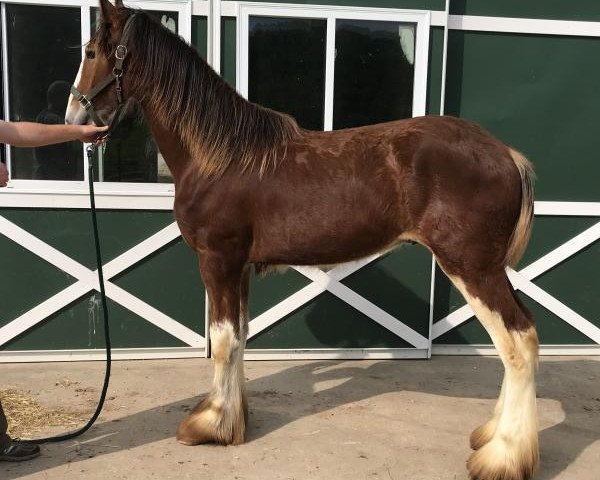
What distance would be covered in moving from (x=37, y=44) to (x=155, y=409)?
2.63 meters

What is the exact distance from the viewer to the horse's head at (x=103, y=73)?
8.33 ft

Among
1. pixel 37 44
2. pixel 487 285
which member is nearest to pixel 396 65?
pixel 487 285

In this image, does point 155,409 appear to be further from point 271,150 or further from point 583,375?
point 583,375

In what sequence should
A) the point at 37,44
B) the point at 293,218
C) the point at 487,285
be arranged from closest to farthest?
1. the point at 487,285
2. the point at 293,218
3. the point at 37,44

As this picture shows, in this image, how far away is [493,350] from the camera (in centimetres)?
414

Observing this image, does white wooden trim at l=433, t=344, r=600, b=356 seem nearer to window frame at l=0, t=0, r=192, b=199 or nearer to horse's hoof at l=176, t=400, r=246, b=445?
Answer: horse's hoof at l=176, t=400, r=246, b=445

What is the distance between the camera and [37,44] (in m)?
3.70

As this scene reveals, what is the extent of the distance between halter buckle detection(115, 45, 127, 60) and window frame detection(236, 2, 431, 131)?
128cm

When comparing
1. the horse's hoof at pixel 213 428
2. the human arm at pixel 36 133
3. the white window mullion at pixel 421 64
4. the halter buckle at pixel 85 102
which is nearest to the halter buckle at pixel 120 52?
the halter buckle at pixel 85 102

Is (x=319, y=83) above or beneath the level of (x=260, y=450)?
above

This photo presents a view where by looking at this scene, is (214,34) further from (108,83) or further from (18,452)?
(18,452)

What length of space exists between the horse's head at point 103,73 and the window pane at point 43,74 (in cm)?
123

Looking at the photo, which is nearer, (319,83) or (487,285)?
(487,285)

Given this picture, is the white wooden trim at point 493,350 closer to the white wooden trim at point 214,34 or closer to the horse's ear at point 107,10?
the white wooden trim at point 214,34
